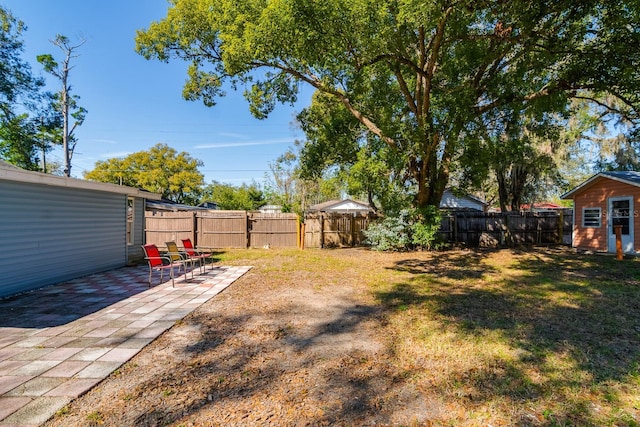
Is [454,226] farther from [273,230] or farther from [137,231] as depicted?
[137,231]

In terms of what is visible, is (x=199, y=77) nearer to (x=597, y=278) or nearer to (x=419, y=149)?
(x=419, y=149)

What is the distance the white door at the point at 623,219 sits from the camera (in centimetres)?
1054

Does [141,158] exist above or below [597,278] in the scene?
above

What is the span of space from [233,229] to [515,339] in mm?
11560

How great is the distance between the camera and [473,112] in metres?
9.56

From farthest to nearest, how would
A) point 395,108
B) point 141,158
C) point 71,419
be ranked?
point 141,158, point 395,108, point 71,419

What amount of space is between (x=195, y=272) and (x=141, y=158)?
86.9 feet

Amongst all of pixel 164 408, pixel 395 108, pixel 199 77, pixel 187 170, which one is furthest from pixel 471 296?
pixel 187 170

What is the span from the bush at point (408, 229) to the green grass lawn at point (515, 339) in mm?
3253

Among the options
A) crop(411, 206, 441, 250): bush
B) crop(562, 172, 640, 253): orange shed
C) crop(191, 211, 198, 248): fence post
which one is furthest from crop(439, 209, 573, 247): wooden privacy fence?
crop(191, 211, 198, 248): fence post

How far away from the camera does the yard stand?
7.61 ft

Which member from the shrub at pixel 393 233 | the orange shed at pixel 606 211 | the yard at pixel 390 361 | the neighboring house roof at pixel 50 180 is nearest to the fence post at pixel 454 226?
the shrub at pixel 393 233

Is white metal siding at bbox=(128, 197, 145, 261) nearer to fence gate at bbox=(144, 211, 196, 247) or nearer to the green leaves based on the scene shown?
fence gate at bbox=(144, 211, 196, 247)

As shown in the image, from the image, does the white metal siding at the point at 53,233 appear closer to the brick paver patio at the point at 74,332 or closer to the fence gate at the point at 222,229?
the brick paver patio at the point at 74,332
